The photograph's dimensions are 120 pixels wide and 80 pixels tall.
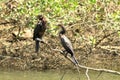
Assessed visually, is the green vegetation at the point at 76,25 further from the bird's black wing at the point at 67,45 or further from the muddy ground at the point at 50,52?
the bird's black wing at the point at 67,45

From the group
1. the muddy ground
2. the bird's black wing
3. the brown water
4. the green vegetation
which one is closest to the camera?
the bird's black wing

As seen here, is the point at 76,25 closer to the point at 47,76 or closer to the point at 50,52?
the point at 50,52

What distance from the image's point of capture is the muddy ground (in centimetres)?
1473

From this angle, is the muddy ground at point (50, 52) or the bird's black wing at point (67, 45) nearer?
the bird's black wing at point (67, 45)

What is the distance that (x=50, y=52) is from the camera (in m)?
14.9

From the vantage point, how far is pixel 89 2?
45.8ft

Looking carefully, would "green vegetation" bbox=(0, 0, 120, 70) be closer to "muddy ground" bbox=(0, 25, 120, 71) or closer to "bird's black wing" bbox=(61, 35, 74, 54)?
"muddy ground" bbox=(0, 25, 120, 71)

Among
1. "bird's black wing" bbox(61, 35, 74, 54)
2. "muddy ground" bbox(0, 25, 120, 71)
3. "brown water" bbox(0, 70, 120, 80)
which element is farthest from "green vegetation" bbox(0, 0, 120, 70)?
"bird's black wing" bbox(61, 35, 74, 54)

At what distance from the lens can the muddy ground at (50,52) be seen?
1473cm

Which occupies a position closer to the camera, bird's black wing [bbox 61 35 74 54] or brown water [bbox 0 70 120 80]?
bird's black wing [bbox 61 35 74 54]

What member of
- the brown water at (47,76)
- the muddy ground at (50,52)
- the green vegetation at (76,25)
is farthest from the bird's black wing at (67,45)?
the muddy ground at (50,52)

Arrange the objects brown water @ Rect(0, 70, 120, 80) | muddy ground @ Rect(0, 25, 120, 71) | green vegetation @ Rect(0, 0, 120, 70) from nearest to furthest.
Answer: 1. green vegetation @ Rect(0, 0, 120, 70)
2. brown water @ Rect(0, 70, 120, 80)
3. muddy ground @ Rect(0, 25, 120, 71)

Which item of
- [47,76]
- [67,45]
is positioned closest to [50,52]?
[47,76]

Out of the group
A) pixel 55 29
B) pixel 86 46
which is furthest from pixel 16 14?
pixel 86 46
